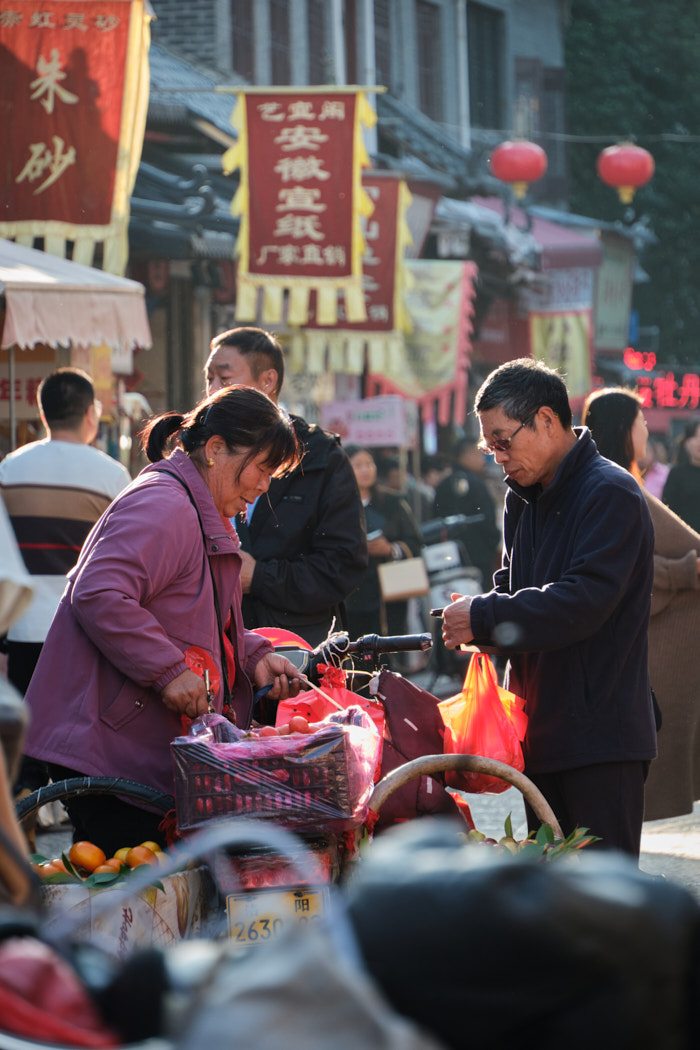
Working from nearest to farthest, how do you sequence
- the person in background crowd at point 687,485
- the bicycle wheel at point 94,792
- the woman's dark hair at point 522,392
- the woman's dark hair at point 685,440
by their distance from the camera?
the bicycle wheel at point 94,792
the woman's dark hair at point 522,392
the person in background crowd at point 687,485
the woman's dark hair at point 685,440

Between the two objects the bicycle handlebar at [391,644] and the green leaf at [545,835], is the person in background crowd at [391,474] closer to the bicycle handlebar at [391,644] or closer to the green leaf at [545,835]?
the bicycle handlebar at [391,644]

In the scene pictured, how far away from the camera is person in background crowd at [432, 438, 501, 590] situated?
12.6 m

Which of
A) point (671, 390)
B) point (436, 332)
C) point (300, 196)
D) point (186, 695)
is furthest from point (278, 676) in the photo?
point (671, 390)

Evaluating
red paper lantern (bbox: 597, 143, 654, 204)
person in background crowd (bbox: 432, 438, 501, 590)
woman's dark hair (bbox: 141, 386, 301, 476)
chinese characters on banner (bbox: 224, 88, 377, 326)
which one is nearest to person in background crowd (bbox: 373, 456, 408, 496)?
person in background crowd (bbox: 432, 438, 501, 590)

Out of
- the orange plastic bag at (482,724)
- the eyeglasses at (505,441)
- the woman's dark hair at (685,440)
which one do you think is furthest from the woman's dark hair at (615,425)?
the woman's dark hair at (685,440)

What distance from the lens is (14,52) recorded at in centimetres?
925

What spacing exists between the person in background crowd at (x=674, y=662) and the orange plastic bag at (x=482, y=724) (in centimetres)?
207

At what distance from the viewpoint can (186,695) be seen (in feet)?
10.3

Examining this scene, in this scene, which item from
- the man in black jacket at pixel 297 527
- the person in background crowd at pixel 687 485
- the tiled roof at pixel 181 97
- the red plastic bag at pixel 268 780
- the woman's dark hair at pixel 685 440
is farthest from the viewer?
the tiled roof at pixel 181 97

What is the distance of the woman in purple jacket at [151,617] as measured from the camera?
3.15 meters

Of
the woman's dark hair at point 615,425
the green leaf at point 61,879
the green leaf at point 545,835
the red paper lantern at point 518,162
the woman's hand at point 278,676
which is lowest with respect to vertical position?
the green leaf at point 545,835

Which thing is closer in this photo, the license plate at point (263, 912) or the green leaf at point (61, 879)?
the license plate at point (263, 912)

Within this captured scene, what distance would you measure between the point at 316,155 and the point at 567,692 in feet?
27.4

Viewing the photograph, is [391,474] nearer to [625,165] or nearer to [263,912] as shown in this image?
[263,912]
